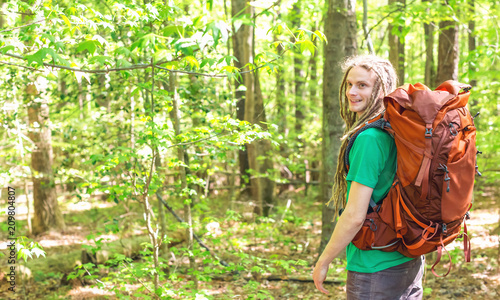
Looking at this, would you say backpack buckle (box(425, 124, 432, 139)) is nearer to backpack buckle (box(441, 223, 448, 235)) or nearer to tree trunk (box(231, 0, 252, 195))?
backpack buckle (box(441, 223, 448, 235))

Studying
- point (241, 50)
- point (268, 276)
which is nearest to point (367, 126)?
point (268, 276)

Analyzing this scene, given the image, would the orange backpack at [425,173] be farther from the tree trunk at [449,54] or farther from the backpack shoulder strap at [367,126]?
the tree trunk at [449,54]

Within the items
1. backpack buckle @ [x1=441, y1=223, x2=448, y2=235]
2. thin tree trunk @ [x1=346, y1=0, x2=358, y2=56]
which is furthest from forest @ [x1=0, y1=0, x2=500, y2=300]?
backpack buckle @ [x1=441, y1=223, x2=448, y2=235]

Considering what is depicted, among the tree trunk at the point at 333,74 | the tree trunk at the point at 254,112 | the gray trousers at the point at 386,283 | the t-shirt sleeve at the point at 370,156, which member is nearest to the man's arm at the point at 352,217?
the t-shirt sleeve at the point at 370,156

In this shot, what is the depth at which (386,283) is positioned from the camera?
1.85 m

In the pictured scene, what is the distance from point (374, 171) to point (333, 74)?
3.76 m

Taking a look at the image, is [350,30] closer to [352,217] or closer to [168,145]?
[168,145]

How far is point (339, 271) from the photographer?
5.59m

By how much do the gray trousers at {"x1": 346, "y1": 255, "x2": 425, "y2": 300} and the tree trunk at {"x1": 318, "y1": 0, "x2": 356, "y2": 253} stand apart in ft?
9.87

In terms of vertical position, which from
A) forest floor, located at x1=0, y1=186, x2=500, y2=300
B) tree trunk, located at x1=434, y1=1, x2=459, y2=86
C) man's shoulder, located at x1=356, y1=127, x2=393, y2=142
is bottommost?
forest floor, located at x1=0, y1=186, x2=500, y2=300

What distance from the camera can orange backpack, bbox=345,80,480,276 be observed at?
1.68 metres

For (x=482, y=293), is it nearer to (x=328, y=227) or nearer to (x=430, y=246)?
A: (x=328, y=227)

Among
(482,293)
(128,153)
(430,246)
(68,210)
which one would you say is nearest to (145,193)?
(128,153)

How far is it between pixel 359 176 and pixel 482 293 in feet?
14.2
